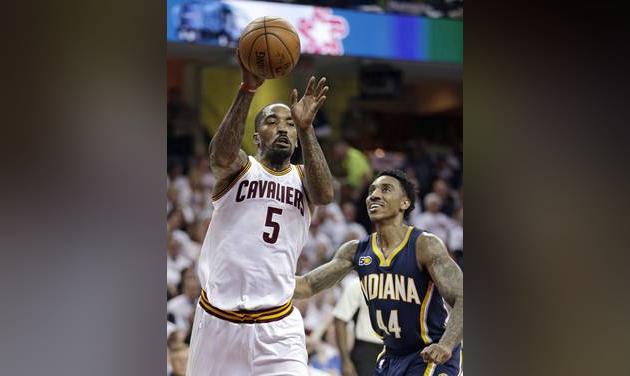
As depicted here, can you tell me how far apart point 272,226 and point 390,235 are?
88 centimetres

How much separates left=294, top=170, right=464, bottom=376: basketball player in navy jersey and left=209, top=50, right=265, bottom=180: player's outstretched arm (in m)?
0.79

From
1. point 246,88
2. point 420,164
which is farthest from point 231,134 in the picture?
point 420,164

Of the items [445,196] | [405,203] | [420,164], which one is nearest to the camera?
[405,203]

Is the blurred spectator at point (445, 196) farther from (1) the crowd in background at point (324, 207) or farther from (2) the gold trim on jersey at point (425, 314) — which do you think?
(2) the gold trim on jersey at point (425, 314)

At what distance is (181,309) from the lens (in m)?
6.83

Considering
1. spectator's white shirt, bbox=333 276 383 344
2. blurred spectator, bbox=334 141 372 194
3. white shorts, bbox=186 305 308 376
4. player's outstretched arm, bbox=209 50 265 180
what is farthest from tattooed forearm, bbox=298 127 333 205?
blurred spectator, bbox=334 141 372 194

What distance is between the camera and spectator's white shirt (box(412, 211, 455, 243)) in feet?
29.6

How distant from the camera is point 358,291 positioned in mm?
5793

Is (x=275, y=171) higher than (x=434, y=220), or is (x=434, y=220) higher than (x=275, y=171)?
(x=275, y=171)

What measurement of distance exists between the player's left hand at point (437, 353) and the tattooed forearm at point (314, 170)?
0.75 meters

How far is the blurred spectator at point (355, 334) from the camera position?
5.76 metres

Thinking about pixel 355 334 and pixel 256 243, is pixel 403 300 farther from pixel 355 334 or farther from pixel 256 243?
pixel 355 334
